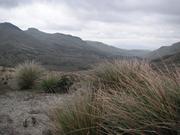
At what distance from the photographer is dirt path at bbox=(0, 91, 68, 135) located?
6.60 meters

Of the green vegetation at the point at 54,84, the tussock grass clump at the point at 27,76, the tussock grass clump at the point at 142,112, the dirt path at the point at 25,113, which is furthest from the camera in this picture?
the tussock grass clump at the point at 27,76

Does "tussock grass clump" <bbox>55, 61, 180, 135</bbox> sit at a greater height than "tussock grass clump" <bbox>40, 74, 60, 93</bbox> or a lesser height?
greater

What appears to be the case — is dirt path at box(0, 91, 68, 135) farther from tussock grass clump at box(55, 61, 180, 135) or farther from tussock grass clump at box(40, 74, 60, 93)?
tussock grass clump at box(55, 61, 180, 135)

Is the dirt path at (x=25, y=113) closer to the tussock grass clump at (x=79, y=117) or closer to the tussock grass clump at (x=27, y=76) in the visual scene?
the tussock grass clump at (x=79, y=117)

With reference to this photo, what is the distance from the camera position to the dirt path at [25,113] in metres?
6.60

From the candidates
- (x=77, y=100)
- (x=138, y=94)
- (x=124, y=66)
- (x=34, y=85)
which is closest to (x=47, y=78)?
(x=34, y=85)

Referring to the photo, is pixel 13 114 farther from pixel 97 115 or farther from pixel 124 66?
pixel 97 115

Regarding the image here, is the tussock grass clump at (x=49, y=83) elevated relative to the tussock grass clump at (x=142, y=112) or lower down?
lower down

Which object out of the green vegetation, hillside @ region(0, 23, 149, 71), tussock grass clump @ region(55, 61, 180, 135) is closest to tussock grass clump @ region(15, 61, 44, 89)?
the green vegetation

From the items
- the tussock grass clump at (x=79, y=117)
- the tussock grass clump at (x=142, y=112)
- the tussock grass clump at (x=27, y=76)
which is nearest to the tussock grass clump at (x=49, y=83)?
the tussock grass clump at (x=27, y=76)

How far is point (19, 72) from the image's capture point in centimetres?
1343

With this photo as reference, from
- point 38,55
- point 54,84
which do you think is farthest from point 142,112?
→ point 38,55

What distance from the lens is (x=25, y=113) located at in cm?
831

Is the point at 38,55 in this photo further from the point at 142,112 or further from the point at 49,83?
the point at 142,112
